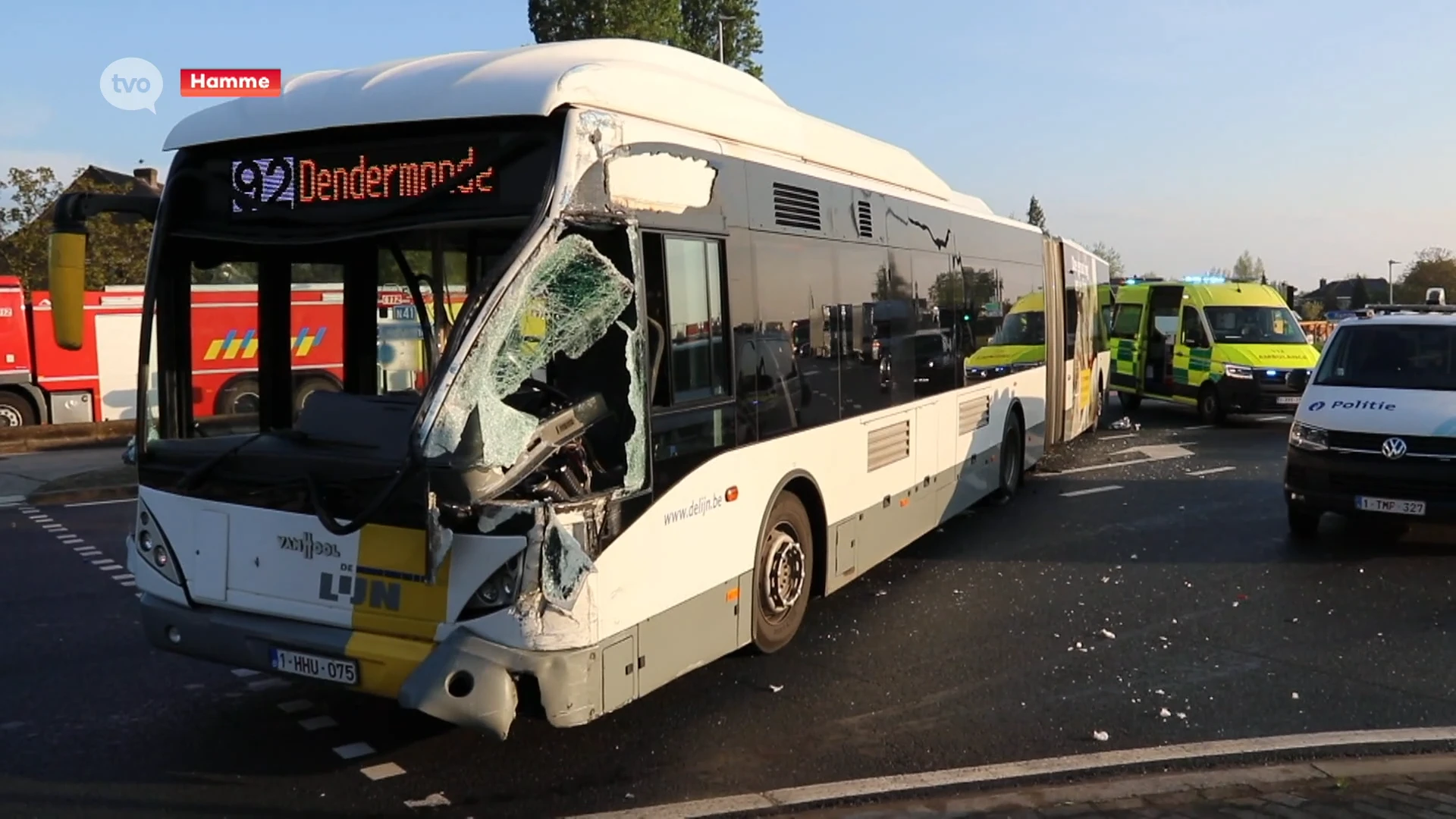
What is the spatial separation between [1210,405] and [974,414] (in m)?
11.2

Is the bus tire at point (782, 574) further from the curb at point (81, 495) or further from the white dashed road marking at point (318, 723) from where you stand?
the curb at point (81, 495)

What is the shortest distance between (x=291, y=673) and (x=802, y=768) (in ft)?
7.60

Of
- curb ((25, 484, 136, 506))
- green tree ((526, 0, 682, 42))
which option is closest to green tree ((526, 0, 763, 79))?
green tree ((526, 0, 682, 42))

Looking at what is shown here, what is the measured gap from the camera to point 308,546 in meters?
4.98

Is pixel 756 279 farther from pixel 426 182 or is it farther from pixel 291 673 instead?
pixel 291 673

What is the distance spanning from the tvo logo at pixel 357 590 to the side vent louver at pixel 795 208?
3.15m

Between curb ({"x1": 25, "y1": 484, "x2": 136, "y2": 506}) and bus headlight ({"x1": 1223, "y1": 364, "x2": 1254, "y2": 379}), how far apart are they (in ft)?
55.7

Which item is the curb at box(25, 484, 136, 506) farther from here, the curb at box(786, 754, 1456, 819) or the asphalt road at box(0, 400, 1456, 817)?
the curb at box(786, 754, 1456, 819)

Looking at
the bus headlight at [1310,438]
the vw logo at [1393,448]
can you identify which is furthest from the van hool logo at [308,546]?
the vw logo at [1393,448]

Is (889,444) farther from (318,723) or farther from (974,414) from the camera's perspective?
(318,723)

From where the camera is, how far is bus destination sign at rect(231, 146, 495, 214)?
4793 millimetres

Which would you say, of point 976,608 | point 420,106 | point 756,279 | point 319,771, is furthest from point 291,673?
point 976,608

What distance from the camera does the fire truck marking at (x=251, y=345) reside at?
222 inches

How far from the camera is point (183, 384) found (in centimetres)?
562
